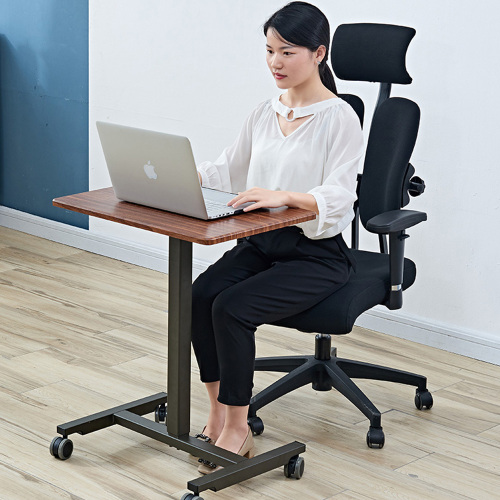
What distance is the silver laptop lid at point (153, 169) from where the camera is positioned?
2068 mm

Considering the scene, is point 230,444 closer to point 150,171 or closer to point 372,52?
point 150,171

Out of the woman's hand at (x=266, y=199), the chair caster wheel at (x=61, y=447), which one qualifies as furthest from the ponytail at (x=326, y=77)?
the chair caster wheel at (x=61, y=447)

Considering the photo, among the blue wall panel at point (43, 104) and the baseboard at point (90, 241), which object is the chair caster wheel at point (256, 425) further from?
the blue wall panel at point (43, 104)

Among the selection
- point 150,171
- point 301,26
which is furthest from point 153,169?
point 301,26

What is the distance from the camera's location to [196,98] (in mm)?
4062

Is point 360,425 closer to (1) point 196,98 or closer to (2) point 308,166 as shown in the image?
(2) point 308,166

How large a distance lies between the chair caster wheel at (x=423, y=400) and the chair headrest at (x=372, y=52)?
37.0 inches

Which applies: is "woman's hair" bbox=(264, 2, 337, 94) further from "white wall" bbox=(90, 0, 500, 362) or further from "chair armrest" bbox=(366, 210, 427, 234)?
"white wall" bbox=(90, 0, 500, 362)

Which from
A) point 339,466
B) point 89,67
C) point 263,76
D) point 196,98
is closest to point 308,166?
point 339,466

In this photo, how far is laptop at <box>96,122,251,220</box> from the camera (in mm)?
2070

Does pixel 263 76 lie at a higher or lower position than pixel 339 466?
higher

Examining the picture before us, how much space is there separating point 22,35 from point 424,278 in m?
2.49

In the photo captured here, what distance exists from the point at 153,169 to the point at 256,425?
90 centimetres

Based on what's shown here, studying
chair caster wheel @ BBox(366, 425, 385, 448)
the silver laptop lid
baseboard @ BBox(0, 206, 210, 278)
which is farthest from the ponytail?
baseboard @ BBox(0, 206, 210, 278)
